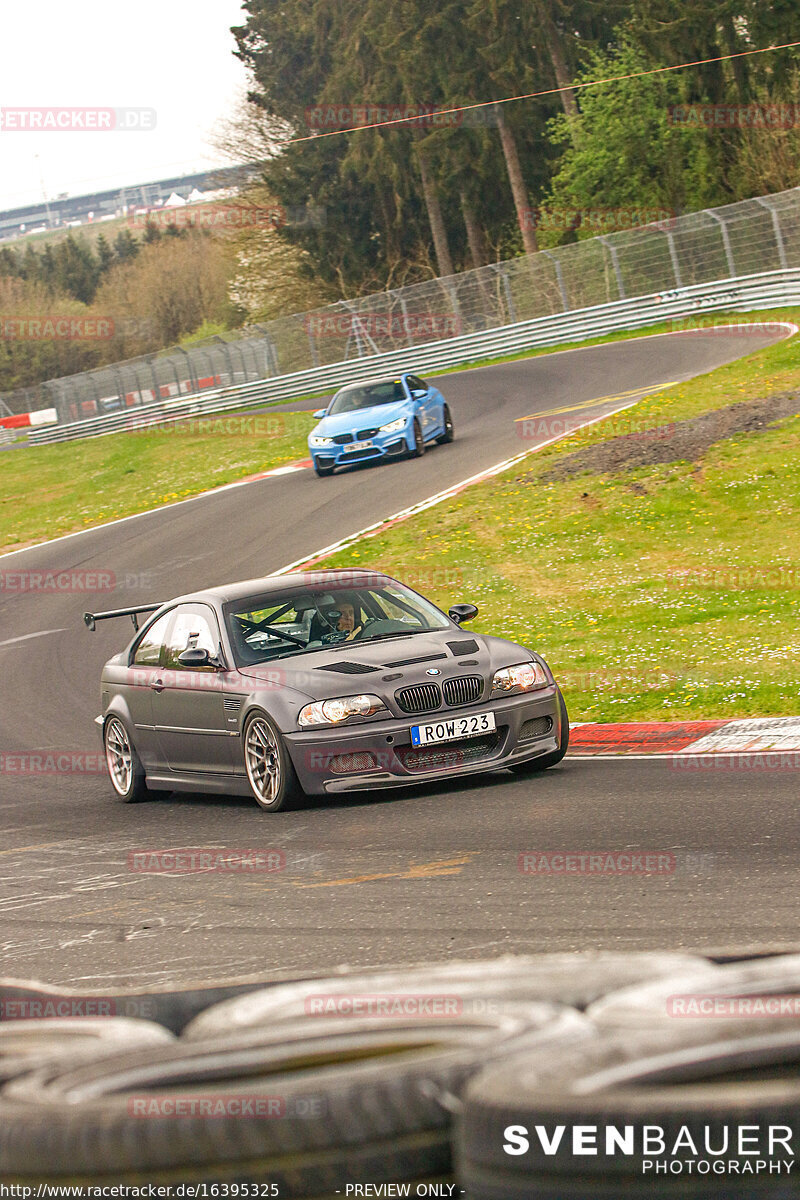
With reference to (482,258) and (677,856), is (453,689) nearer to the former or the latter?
(677,856)

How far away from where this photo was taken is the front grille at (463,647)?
8.97 metres

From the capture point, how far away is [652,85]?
49250 millimetres

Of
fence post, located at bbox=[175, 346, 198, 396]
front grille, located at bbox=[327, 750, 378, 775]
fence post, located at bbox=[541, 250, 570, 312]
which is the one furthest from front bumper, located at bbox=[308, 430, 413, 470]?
fence post, located at bbox=[175, 346, 198, 396]

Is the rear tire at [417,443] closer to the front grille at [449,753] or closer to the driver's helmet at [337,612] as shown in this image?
the driver's helmet at [337,612]

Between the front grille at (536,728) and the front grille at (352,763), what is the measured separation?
967mm

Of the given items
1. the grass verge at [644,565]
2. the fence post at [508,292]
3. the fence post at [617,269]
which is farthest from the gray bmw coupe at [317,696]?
the fence post at [508,292]

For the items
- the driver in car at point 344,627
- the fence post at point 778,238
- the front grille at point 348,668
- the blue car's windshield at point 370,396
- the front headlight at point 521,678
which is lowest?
the front headlight at point 521,678

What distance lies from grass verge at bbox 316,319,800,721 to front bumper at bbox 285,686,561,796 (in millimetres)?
2494

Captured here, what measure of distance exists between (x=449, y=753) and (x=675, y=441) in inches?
538

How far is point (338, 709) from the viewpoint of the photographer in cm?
853

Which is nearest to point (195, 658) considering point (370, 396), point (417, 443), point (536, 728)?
point (536, 728)

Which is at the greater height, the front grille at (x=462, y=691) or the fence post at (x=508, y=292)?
the fence post at (x=508, y=292)

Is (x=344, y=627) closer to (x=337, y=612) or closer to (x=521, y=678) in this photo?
(x=337, y=612)

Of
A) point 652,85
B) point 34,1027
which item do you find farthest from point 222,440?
point 34,1027
